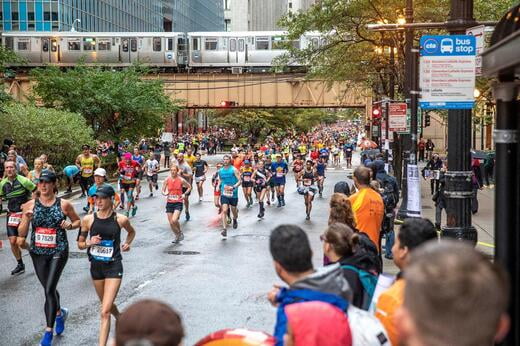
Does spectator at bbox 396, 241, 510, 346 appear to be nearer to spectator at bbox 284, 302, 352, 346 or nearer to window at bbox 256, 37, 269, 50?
spectator at bbox 284, 302, 352, 346

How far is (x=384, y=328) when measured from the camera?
404 cm

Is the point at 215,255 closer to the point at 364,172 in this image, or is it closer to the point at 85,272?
the point at 85,272

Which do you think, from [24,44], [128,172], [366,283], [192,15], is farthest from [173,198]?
[192,15]

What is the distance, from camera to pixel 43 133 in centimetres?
2894

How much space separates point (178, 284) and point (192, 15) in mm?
132895

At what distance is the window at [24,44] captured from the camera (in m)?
52.8

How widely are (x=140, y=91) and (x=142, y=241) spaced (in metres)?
25.0

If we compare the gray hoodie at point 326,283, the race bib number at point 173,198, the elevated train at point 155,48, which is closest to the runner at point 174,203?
the race bib number at point 173,198

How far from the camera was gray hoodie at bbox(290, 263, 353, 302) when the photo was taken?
12.2ft

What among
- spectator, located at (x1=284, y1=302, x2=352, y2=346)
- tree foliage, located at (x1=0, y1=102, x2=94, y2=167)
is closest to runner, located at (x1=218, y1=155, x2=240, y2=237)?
spectator, located at (x1=284, y1=302, x2=352, y2=346)

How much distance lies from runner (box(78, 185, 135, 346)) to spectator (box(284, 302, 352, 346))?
4.30 m

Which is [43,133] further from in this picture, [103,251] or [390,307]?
[390,307]

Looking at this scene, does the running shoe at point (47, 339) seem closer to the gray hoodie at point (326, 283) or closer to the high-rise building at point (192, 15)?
the gray hoodie at point (326, 283)

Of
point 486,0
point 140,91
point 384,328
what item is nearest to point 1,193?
point 384,328
